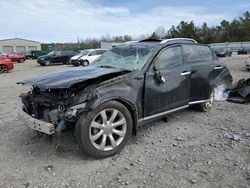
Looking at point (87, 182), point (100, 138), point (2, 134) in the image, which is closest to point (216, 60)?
point (100, 138)

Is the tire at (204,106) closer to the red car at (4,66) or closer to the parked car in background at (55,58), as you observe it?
the red car at (4,66)

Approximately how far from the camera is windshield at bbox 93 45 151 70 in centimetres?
448

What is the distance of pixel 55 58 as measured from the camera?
87.2 feet

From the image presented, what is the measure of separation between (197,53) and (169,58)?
3.44 ft

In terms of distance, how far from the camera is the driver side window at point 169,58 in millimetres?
4574

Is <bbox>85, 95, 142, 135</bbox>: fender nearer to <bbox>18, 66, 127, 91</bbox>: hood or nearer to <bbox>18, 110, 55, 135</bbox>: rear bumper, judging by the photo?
<bbox>18, 66, 127, 91</bbox>: hood

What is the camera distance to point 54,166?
358 cm

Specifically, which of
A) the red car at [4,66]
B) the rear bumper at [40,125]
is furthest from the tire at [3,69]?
the rear bumper at [40,125]

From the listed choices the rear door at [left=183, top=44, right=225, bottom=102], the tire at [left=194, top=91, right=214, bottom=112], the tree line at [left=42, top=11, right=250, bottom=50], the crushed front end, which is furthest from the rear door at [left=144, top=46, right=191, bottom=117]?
the tree line at [left=42, top=11, right=250, bottom=50]

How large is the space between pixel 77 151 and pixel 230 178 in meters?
2.17

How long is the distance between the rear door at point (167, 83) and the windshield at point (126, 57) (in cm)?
23

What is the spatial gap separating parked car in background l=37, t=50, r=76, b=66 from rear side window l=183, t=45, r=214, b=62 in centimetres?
2233

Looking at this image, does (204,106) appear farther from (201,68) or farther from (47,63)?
(47,63)

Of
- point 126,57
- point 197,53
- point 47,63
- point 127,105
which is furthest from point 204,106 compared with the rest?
point 47,63
